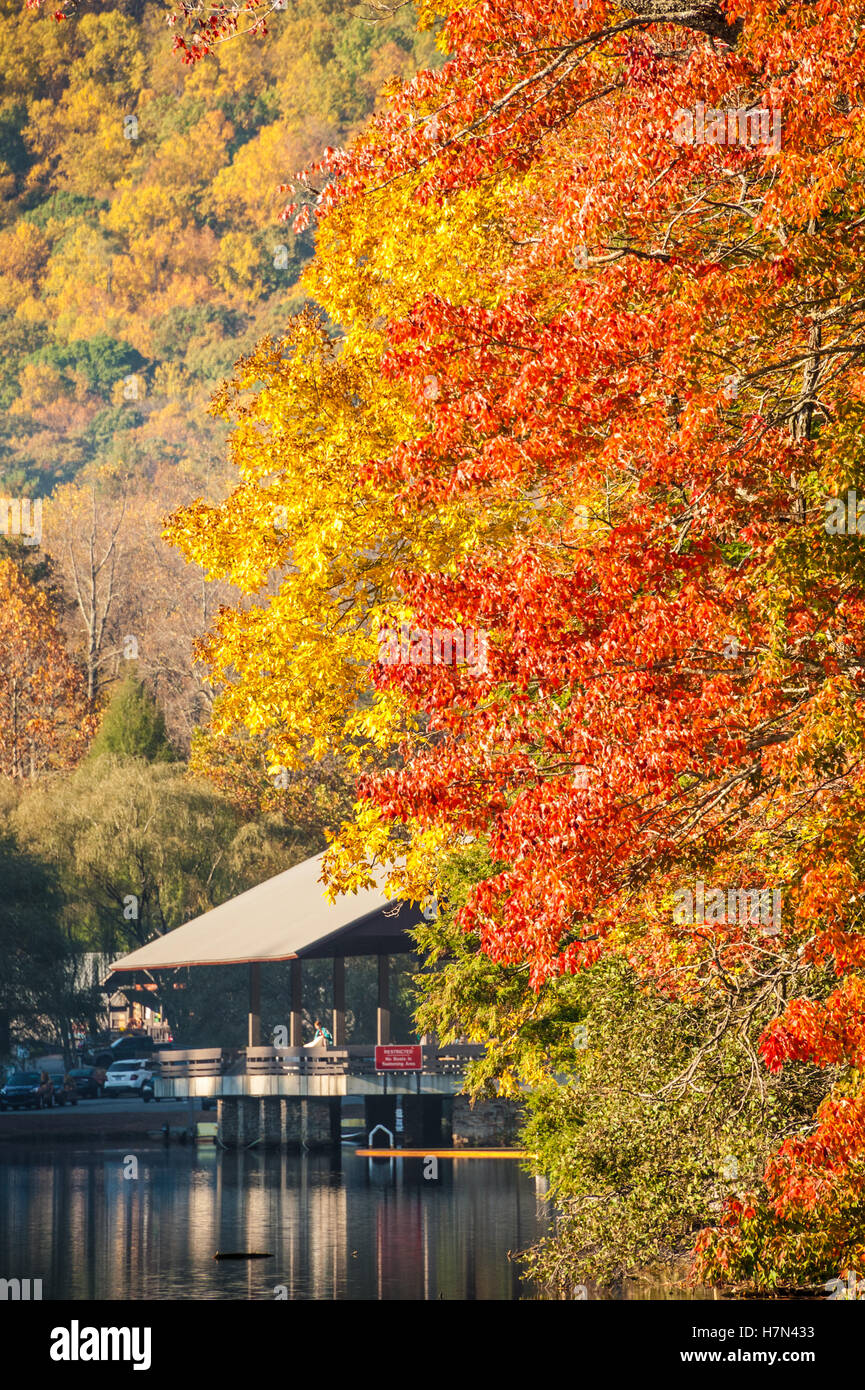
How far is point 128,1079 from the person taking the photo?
56219 mm

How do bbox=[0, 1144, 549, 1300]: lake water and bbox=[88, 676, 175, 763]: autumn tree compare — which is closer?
bbox=[0, 1144, 549, 1300]: lake water

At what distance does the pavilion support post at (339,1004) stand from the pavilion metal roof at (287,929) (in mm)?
1494

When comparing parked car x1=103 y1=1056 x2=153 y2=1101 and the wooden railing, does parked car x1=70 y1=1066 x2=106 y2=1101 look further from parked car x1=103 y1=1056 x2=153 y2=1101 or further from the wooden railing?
the wooden railing

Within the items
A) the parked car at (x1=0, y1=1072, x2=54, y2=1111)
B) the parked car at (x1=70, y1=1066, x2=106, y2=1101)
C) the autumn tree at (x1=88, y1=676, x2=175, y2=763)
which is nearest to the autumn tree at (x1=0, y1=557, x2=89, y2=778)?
the autumn tree at (x1=88, y1=676, x2=175, y2=763)

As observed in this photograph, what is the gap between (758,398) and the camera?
11.6 meters

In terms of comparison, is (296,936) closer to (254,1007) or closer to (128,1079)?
(254,1007)

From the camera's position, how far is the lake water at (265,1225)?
20.3m

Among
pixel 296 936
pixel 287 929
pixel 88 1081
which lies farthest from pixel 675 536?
pixel 88 1081

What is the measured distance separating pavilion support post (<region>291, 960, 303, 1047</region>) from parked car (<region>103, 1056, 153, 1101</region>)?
13120mm

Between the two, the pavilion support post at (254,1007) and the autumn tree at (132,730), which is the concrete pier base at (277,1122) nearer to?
the pavilion support post at (254,1007)

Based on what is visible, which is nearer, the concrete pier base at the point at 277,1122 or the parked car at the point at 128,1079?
the concrete pier base at the point at 277,1122

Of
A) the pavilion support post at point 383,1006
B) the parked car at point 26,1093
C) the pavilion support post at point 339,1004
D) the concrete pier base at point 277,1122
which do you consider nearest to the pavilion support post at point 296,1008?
the pavilion support post at point 339,1004

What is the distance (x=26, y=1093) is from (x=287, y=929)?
13.7 m

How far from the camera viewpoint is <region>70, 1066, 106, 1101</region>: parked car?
179 feet
